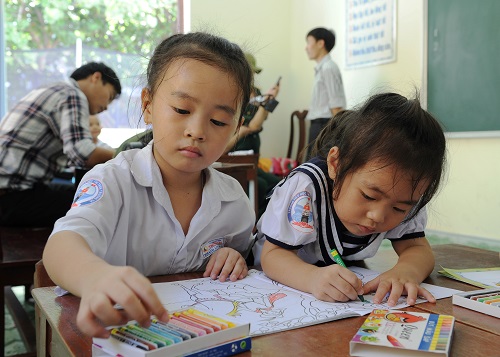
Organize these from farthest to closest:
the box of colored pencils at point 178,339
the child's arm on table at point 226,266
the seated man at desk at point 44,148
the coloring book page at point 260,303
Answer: the seated man at desk at point 44,148
the child's arm on table at point 226,266
the coloring book page at point 260,303
the box of colored pencils at point 178,339

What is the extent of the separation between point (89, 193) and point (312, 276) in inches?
14.8

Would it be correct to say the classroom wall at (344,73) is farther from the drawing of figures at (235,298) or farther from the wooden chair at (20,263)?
the drawing of figures at (235,298)

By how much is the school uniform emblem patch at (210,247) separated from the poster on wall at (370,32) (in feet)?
12.7

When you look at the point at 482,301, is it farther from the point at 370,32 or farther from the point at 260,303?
the point at 370,32

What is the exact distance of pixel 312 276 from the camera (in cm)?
81

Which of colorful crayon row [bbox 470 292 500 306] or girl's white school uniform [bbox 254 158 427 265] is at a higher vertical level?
girl's white school uniform [bbox 254 158 427 265]

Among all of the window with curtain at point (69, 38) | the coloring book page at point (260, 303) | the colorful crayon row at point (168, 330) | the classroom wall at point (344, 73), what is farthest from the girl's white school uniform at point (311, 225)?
the window with curtain at point (69, 38)

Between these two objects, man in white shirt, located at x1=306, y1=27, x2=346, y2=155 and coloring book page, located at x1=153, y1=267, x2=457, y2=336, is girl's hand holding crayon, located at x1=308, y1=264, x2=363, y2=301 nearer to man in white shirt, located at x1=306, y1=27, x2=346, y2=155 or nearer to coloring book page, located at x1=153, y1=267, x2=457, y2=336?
coloring book page, located at x1=153, y1=267, x2=457, y2=336

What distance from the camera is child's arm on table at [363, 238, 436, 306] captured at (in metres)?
0.76

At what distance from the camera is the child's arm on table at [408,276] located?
762mm

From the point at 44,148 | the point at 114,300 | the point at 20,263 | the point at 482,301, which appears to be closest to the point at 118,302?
the point at 114,300

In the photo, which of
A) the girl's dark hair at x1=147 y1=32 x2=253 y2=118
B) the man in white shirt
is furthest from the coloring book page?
the man in white shirt

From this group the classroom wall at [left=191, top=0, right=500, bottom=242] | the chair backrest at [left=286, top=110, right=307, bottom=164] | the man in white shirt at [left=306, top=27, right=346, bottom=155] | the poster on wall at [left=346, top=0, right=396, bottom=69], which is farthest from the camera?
the chair backrest at [left=286, top=110, right=307, bottom=164]

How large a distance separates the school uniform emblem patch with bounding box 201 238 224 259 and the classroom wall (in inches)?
77.7
